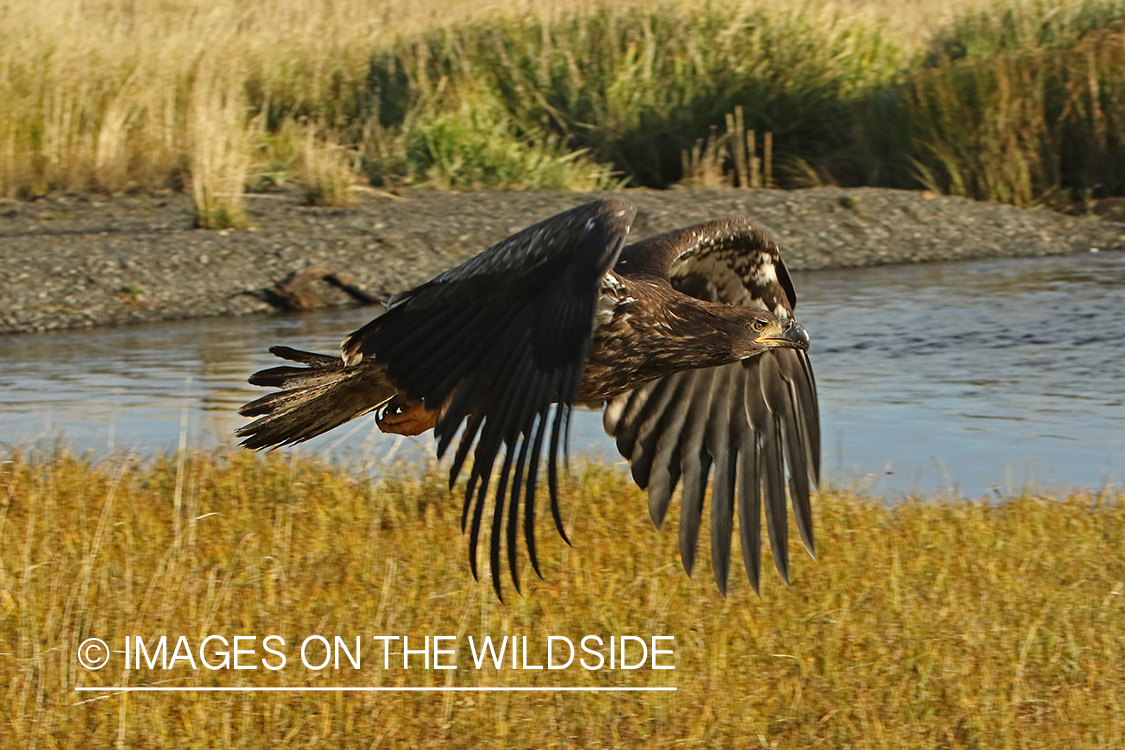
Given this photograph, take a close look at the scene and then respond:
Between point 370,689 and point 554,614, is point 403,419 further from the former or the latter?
point 370,689

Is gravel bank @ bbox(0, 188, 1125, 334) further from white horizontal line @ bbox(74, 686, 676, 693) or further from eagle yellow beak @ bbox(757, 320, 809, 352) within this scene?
white horizontal line @ bbox(74, 686, 676, 693)

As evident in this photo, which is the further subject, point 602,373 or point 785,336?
point 785,336

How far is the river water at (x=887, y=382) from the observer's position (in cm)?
641

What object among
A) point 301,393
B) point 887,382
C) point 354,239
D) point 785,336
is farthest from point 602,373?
point 354,239

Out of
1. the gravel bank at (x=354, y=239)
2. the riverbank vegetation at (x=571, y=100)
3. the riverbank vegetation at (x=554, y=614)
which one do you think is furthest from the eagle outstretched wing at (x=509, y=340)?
the riverbank vegetation at (x=571, y=100)

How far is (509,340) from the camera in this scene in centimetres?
391

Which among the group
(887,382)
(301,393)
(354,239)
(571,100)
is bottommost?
(887,382)

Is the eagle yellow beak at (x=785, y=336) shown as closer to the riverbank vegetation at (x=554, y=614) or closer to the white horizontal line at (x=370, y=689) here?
the riverbank vegetation at (x=554, y=614)

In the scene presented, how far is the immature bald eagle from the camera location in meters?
3.71

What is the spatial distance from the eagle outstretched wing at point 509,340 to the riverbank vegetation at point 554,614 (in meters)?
0.63

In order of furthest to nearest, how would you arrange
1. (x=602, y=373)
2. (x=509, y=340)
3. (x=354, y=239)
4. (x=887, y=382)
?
(x=354, y=239) → (x=887, y=382) → (x=602, y=373) → (x=509, y=340)

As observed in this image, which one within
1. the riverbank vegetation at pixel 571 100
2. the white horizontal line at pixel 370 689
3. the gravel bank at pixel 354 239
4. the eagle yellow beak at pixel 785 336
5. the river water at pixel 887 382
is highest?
the riverbank vegetation at pixel 571 100

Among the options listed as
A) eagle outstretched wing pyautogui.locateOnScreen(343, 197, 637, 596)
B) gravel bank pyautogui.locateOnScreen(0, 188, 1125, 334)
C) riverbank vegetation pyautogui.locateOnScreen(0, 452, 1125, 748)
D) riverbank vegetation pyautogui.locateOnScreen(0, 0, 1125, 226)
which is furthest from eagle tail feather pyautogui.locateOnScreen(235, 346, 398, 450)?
riverbank vegetation pyautogui.locateOnScreen(0, 0, 1125, 226)

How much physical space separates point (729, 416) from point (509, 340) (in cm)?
132
